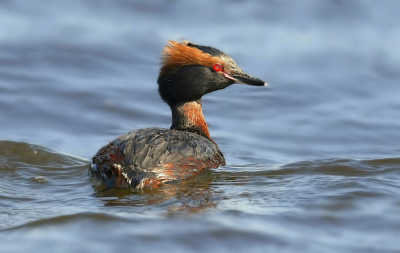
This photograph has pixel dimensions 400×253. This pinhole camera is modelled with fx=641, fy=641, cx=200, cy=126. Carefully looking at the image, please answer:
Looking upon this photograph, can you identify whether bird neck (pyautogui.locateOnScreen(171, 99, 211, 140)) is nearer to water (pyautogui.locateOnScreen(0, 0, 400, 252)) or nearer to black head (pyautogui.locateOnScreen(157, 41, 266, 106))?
black head (pyautogui.locateOnScreen(157, 41, 266, 106))

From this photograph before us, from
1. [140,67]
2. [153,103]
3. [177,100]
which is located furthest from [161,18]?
[177,100]

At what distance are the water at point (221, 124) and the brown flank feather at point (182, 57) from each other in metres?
1.39

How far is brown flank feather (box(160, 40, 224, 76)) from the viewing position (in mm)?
8070

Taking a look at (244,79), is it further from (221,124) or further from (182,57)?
(221,124)

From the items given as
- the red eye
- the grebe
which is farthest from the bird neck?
the red eye

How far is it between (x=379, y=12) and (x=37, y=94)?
7011mm

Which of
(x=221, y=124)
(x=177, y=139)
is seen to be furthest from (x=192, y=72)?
(x=221, y=124)

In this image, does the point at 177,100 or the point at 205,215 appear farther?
the point at 177,100

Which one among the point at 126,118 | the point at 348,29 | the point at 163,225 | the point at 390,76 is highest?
the point at 348,29

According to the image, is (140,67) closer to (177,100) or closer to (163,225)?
(177,100)

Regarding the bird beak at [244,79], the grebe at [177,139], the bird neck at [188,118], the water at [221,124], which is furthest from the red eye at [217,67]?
the water at [221,124]

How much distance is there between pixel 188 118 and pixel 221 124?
5.13ft

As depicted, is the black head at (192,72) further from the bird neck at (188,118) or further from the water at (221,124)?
the water at (221,124)

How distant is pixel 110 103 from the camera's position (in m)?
10.3
